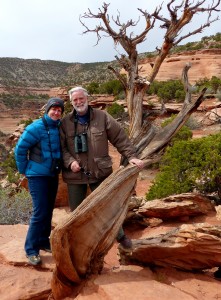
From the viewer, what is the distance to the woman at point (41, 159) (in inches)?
145

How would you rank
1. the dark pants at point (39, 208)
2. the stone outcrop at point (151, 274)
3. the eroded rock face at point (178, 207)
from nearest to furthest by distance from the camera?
the stone outcrop at point (151, 274), the dark pants at point (39, 208), the eroded rock face at point (178, 207)

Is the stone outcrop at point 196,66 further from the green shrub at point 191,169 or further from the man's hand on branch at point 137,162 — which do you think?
the man's hand on branch at point 137,162

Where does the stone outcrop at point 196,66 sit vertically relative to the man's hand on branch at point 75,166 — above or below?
above

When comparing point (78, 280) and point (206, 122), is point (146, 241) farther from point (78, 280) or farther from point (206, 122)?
point (206, 122)

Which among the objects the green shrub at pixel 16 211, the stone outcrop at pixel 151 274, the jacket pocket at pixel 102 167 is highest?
the jacket pocket at pixel 102 167

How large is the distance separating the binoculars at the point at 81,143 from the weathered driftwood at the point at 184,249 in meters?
1.16

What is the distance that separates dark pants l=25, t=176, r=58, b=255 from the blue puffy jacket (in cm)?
12

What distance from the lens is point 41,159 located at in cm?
375

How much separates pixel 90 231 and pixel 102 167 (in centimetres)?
63

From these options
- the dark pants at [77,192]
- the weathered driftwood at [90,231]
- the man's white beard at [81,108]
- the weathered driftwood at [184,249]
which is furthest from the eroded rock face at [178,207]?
the man's white beard at [81,108]

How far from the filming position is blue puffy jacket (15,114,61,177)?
3680mm

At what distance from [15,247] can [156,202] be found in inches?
104

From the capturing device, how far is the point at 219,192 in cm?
712

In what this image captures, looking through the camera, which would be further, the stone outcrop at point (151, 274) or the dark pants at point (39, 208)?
the dark pants at point (39, 208)
